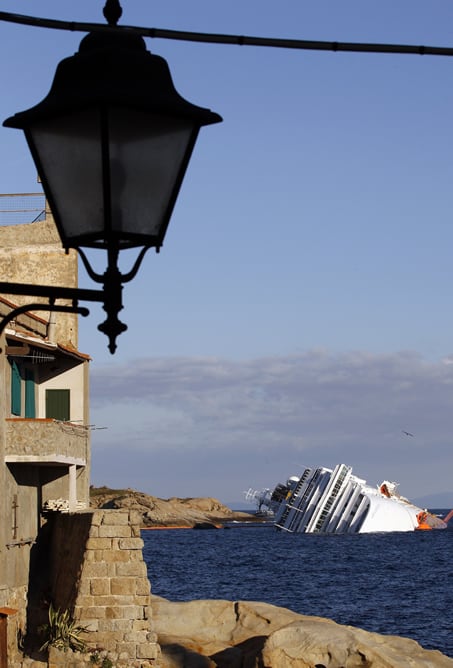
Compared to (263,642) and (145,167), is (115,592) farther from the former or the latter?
(145,167)

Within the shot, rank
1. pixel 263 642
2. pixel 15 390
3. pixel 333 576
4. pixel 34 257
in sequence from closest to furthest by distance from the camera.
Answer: pixel 263 642
pixel 15 390
pixel 34 257
pixel 333 576

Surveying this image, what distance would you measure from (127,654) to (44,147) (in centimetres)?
1861

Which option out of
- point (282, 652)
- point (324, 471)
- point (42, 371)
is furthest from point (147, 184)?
point (324, 471)

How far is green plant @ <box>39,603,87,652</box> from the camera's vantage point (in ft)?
70.1

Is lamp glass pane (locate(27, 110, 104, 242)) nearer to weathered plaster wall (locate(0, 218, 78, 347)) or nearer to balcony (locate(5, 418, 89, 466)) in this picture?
balcony (locate(5, 418, 89, 466))

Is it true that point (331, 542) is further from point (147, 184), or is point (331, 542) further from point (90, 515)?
point (147, 184)

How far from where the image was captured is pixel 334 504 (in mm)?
105875

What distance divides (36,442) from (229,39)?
2163 cm

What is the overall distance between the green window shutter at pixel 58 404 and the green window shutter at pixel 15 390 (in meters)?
2.72

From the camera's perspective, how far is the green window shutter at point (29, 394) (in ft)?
94.8

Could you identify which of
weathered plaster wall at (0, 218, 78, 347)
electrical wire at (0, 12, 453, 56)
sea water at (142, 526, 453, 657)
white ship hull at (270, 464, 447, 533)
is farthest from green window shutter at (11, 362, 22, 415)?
white ship hull at (270, 464, 447, 533)

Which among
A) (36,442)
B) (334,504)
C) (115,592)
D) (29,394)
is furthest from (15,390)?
(334,504)

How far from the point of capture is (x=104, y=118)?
3.89 meters

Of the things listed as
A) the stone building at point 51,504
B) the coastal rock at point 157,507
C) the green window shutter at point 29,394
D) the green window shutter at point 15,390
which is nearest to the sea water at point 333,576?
the stone building at point 51,504
